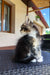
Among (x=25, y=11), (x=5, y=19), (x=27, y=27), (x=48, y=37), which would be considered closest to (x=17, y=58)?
(x=27, y=27)

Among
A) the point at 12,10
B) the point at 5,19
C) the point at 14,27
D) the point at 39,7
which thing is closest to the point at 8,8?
the point at 12,10

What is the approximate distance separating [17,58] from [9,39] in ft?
10.1

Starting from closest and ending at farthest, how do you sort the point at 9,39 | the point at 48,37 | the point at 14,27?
the point at 48,37 < the point at 9,39 < the point at 14,27

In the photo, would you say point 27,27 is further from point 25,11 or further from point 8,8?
point 25,11

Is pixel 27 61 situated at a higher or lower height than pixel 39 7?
lower

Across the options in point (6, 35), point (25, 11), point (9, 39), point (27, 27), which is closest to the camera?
point (27, 27)

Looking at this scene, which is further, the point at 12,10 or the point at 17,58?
the point at 12,10

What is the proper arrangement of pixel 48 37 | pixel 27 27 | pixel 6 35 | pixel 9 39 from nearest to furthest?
1. pixel 27 27
2. pixel 48 37
3. pixel 6 35
4. pixel 9 39

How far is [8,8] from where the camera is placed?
4375mm

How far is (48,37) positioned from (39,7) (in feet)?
11.9

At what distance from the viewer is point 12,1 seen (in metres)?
4.16

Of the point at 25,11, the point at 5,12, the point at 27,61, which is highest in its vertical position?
the point at 25,11

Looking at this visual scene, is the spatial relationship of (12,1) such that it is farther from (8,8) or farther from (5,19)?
(5,19)

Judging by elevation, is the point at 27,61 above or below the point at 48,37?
below
